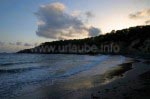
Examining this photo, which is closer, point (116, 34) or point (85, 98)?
point (85, 98)

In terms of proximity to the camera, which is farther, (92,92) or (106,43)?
(106,43)

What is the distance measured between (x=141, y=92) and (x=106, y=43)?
17749 centimetres

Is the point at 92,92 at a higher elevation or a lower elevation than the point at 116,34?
lower

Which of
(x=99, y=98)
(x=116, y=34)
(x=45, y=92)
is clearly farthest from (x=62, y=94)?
(x=116, y=34)

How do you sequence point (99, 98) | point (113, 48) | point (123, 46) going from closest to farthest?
point (99, 98) → point (123, 46) → point (113, 48)

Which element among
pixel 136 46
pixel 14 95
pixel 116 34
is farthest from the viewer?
pixel 116 34

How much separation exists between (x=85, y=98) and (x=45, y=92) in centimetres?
332

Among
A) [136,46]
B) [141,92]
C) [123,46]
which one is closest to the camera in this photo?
[141,92]

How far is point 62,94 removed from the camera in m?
Answer: 15.1

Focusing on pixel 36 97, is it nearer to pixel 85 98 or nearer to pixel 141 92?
pixel 85 98

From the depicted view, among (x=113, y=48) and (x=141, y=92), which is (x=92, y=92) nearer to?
(x=141, y=92)

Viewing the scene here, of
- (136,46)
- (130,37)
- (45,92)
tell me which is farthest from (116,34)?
(45,92)

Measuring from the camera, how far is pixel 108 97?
527 inches

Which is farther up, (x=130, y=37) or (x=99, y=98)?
(x=130, y=37)
